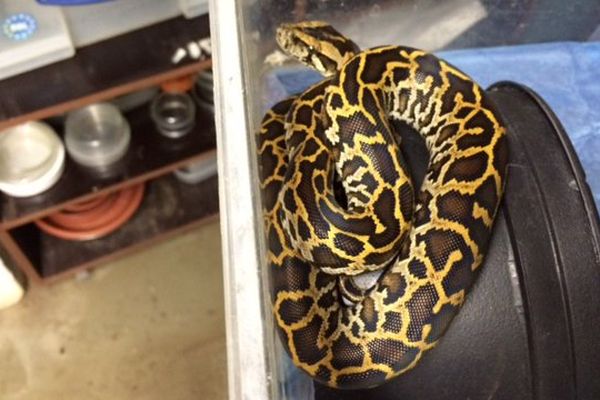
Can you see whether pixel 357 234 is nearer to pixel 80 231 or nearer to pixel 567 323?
pixel 567 323

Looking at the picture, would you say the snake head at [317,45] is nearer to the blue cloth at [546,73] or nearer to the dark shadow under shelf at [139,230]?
the blue cloth at [546,73]

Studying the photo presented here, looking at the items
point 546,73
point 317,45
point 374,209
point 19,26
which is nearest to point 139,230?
point 19,26

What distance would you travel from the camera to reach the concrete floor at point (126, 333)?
155 cm

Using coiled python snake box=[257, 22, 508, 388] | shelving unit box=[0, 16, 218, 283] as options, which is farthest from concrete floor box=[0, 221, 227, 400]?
coiled python snake box=[257, 22, 508, 388]

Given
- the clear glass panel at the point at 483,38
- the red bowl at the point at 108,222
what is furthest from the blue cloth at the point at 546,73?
the red bowl at the point at 108,222

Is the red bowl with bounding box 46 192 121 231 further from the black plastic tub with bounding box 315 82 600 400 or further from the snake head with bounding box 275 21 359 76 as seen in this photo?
the black plastic tub with bounding box 315 82 600 400

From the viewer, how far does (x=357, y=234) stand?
2.94ft

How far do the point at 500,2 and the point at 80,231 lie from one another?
1105 millimetres

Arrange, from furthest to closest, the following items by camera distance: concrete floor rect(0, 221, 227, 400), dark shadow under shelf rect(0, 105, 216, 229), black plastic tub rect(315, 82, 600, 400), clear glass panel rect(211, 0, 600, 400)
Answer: concrete floor rect(0, 221, 227, 400), dark shadow under shelf rect(0, 105, 216, 229), clear glass panel rect(211, 0, 600, 400), black plastic tub rect(315, 82, 600, 400)

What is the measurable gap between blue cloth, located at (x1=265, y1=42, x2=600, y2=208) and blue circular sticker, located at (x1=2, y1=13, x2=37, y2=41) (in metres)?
0.46

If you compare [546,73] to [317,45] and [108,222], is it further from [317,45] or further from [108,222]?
[108,222]

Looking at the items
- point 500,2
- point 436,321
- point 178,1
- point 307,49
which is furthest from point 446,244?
point 178,1

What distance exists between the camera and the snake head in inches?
42.6

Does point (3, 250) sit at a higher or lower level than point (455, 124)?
lower
